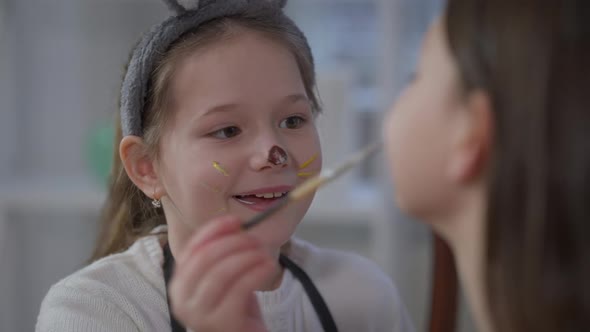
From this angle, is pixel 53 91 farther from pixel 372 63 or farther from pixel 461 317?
pixel 461 317

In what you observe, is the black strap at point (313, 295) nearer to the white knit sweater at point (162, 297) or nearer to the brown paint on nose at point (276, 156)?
the white knit sweater at point (162, 297)

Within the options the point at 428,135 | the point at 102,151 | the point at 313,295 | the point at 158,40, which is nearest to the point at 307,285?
the point at 313,295

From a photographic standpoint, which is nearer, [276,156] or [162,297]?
[276,156]

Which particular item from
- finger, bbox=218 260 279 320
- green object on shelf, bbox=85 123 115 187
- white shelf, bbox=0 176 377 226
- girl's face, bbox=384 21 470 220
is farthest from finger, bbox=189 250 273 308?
green object on shelf, bbox=85 123 115 187

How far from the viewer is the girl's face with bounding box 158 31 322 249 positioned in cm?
98

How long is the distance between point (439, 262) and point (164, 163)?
432mm

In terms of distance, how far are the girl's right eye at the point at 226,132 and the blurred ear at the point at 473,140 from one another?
1.45ft

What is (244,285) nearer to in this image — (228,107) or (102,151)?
(228,107)

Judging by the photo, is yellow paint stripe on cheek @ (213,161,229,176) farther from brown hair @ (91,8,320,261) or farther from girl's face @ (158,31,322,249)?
brown hair @ (91,8,320,261)

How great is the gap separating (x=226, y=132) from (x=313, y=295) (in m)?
0.32

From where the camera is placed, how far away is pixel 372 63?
2.33 metres

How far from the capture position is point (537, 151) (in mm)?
563

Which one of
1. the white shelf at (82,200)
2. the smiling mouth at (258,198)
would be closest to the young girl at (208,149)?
the smiling mouth at (258,198)

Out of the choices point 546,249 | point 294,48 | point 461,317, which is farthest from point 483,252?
point 461,317
